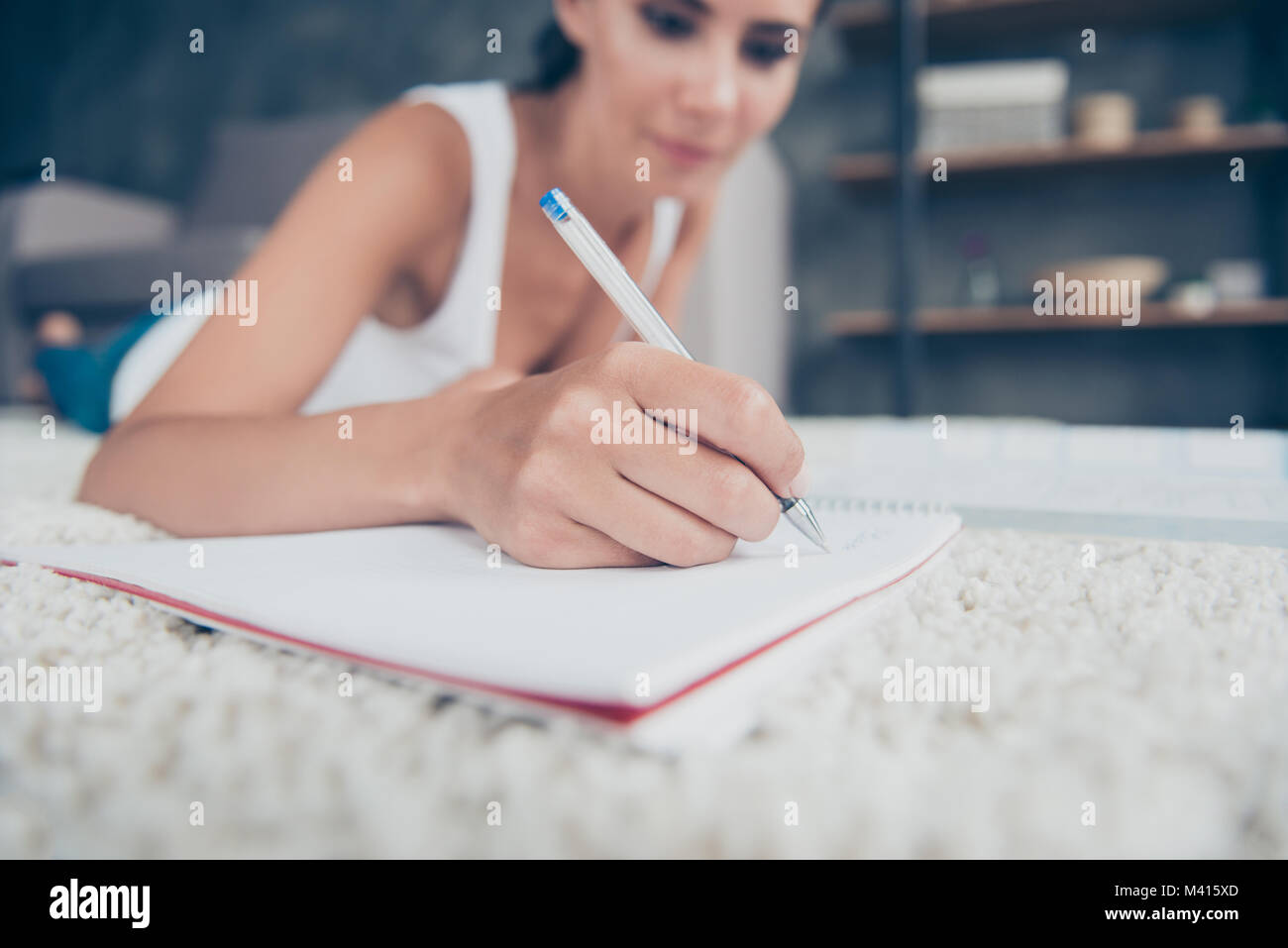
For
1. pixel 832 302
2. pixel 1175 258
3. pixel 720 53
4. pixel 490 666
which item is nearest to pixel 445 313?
pixel 720 53

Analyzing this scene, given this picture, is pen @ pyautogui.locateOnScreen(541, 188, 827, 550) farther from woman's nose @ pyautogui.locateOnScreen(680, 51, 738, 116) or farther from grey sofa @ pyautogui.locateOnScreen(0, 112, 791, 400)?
grey sofa @ pyautogui.locateOnScreen(0, 112, 791, 400)

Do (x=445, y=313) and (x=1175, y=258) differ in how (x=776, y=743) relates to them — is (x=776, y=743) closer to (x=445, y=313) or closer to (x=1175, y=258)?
(x=445, y=313)

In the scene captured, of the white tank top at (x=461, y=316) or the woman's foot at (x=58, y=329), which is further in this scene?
the woman's foot at (x=58, y=329)

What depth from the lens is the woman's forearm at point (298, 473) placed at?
0.33 meters

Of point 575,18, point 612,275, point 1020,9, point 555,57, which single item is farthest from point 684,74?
point 1020,9

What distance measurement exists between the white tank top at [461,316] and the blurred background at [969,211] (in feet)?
2.61

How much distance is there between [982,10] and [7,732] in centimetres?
199

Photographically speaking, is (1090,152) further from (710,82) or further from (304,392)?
(304,392)

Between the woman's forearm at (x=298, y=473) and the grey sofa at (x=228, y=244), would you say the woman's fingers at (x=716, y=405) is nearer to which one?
the woman's forearm at (x=298, y=473)

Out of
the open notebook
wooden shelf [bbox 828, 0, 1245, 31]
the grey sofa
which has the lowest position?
the open notebook

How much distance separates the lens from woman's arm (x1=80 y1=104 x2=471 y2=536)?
0.35 meters

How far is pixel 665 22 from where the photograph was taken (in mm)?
592

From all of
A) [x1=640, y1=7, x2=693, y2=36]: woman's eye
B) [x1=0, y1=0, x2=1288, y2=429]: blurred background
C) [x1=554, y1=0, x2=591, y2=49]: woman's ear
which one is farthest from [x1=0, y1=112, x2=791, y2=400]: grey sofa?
[x1=640, y1=7, x2=693, y2=36]: woman's eye

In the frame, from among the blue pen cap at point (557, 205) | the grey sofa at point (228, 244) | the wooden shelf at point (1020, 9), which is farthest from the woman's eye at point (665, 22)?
the wooden shelf at point (1020, 9)
